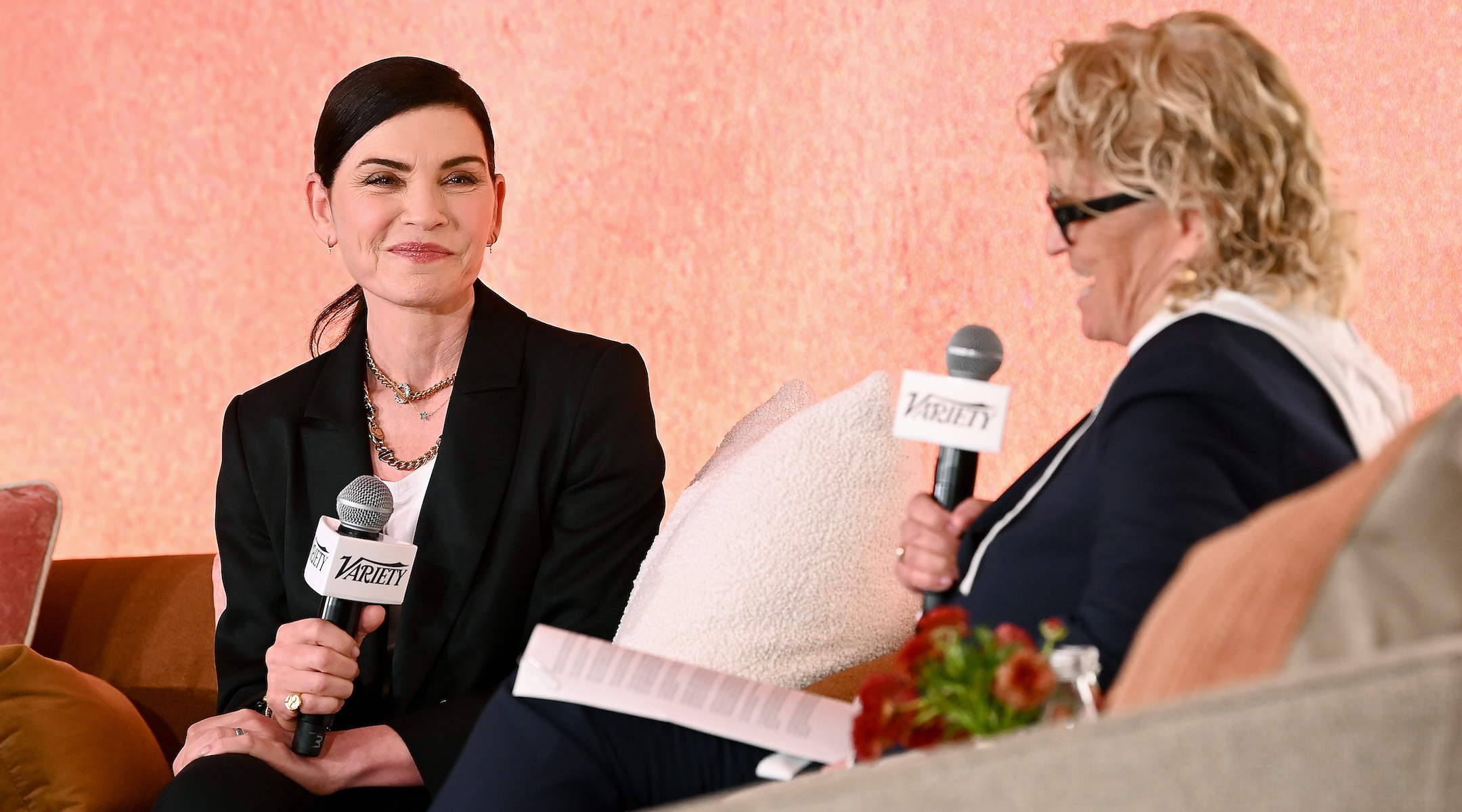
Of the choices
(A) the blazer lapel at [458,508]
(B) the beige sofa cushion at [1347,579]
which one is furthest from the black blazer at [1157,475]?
(A) the blazer lapel at [458,508]

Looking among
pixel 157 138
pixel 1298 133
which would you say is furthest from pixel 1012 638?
pixel 157 138

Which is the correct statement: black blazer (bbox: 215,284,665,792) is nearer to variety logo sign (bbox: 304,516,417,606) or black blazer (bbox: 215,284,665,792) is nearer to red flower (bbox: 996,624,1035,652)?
variety logo sign (bbox: 304,516,417,606)

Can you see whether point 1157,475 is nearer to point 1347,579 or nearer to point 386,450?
point 1347,579

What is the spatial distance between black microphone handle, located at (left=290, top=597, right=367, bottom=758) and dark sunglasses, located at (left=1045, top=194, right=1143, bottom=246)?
0.86 metres

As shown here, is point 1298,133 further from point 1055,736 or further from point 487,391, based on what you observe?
point 487,391

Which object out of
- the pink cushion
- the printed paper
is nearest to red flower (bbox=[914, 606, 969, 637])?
the printed paper

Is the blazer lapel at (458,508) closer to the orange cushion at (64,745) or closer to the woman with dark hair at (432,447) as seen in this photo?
the woman with dark hair at (432,447)

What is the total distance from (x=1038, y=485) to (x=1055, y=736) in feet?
1.85

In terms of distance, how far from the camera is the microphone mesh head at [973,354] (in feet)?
4.05

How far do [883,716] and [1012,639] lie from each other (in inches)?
3.9

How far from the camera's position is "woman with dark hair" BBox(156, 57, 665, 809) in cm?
171

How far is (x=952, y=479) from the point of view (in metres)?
1.24

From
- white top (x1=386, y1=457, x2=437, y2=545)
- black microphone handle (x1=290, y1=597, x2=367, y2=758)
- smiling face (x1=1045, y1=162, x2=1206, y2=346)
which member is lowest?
black microphone handle (x1=290, y1=597, x2=367, y2=758)

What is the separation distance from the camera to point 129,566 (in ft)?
7.11
